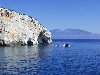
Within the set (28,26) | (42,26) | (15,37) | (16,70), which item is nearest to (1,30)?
(15,37)

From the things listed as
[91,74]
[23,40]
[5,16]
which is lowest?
[91,74]

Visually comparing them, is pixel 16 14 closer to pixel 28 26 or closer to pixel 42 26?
pixel 28 26

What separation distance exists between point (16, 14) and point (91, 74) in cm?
10339

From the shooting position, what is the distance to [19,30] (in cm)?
15675

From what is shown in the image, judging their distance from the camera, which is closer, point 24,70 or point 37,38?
point 24,70

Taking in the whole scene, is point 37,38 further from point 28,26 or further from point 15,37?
point 15,37

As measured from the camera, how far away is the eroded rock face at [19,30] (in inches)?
5723

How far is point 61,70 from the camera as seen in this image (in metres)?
68.1

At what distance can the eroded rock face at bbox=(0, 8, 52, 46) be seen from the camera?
5723 inches

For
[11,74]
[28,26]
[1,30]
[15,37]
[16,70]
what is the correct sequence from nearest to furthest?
[11,74] → [16,70] → [1,30] → [15,37] → [28,26]

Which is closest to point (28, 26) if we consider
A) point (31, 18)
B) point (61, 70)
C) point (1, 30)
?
→ point (31, 18)

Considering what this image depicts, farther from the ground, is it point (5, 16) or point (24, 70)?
point (5, 16)

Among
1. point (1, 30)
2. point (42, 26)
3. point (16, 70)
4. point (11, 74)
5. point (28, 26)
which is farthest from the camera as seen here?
point (42, 26)

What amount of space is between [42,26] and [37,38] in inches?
401
